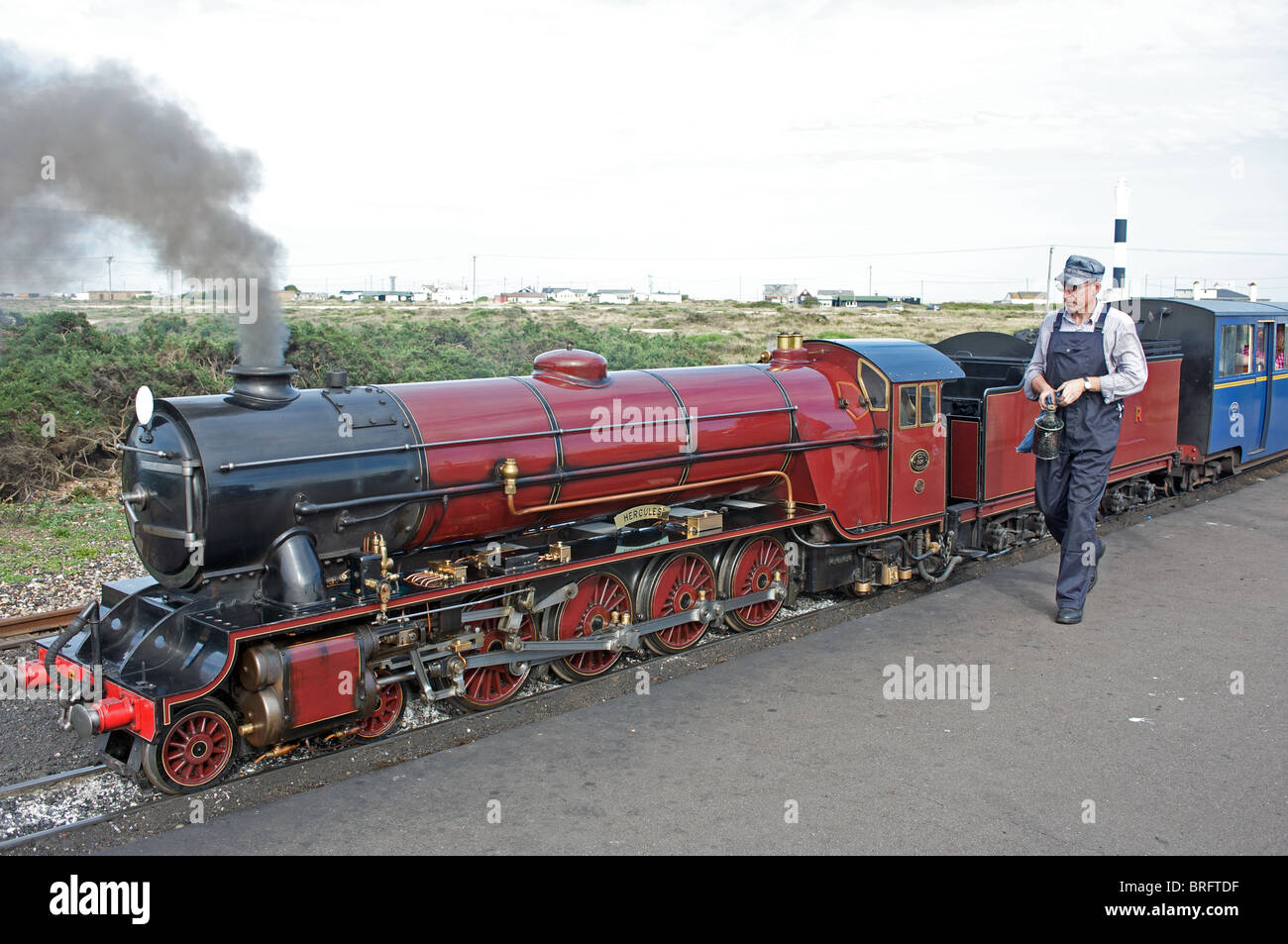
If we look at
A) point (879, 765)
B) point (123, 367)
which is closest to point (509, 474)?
point (879, 765)

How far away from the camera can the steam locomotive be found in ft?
18.7

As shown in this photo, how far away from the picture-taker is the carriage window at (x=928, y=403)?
30.8 feet

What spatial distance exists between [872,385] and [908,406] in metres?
0.39

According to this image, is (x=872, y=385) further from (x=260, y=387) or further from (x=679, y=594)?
(x=260, y=387)

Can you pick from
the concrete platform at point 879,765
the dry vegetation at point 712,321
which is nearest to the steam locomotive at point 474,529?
the concrete platform at point 879,765

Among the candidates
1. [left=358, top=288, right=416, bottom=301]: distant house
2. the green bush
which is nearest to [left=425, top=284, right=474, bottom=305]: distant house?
[left=358, top=288, right=416, bottom=301]: distant house

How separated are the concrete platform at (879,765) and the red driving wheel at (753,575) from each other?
2.06 ft

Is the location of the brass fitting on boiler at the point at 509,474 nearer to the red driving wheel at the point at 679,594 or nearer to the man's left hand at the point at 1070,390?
the red driving wheel at the point at 679,594

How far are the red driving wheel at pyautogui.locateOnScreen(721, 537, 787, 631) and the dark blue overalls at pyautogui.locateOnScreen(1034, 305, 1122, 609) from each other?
2.29 m

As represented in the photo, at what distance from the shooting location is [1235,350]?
14.7 metres

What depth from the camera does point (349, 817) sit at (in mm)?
5105

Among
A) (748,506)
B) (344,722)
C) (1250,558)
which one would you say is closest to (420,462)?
(344,722)

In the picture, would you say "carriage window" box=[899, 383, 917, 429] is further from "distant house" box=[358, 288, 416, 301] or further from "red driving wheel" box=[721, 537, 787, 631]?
"distant house" box=[358, 288, 416, 301]
